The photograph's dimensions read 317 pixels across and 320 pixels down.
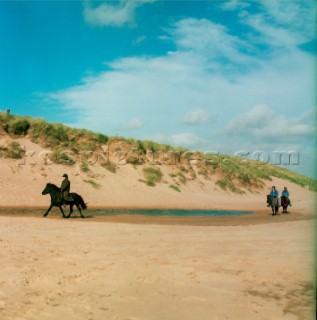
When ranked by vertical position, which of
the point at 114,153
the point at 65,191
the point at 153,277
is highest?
the point at 114,153

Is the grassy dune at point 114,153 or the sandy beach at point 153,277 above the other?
the grassy dune at point 114,153

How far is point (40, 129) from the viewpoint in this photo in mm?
41156

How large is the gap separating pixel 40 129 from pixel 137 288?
1425 inches

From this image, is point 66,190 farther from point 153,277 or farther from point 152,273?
point 153,277

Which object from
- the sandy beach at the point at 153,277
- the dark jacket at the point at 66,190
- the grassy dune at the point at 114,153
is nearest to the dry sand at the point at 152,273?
the sandy beach at the point at 153,277

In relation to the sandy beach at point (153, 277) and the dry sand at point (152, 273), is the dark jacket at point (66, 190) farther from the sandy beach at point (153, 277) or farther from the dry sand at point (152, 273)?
the sandy beach at point (153, 277)

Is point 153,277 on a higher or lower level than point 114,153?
lower

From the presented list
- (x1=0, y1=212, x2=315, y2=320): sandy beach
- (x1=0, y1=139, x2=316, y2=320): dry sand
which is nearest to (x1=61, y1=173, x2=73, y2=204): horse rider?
(x1=0, y1=139, x2=316, y2=320): dry sand

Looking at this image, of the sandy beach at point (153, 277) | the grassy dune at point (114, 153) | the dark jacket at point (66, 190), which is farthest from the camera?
the grassy dune at point (114, 153)

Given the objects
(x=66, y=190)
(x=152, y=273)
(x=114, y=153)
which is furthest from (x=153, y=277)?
(x=114, y=153)

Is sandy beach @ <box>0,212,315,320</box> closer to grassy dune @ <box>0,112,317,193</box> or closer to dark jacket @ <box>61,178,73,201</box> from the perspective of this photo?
dark jacket @ <box>61,178,73,201</box>

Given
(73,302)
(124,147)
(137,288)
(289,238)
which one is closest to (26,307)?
(73,302)

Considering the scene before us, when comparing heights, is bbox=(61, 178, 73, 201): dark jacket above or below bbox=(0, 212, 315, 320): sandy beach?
above

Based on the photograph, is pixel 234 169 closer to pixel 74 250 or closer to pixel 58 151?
pixel 58 151
